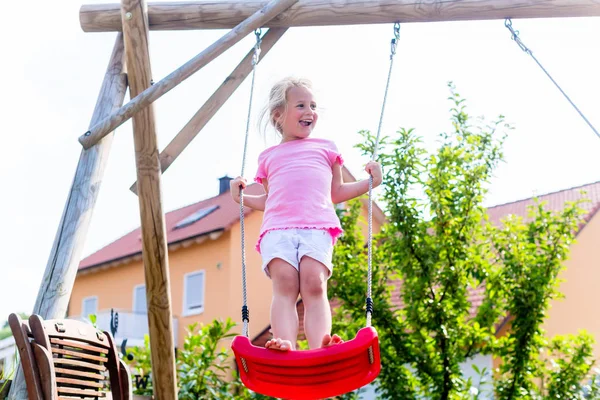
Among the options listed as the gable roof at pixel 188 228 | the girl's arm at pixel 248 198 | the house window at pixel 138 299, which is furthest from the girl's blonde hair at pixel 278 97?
the house window at pixel 138 299

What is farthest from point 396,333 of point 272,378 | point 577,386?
point 272,378

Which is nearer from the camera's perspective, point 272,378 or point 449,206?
point 272,378

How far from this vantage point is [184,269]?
19.1 m

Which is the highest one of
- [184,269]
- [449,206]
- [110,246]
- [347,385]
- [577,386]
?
[110,246]

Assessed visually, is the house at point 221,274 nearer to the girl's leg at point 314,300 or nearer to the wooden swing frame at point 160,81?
the wooden swing frame at point 160,81

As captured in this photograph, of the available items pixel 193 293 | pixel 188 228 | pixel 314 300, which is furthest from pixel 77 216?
pixel 188 228

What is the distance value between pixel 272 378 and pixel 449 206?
4504 millimetres

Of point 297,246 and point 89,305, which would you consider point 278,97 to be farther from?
point 89,305

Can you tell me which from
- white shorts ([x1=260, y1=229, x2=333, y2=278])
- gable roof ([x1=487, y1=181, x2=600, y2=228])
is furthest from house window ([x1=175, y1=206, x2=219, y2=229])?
white shorts ([x1=260, y1=229, x2=333, y2=278])

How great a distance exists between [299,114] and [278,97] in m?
0.17

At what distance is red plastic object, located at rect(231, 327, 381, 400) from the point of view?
3186 millimetres

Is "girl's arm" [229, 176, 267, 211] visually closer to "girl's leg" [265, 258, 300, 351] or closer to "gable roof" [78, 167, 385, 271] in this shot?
"girl's leg" [265, 258, 300, 351]

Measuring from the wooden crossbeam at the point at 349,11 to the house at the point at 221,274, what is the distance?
10.8 metres

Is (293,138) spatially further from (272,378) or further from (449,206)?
(449,206)
